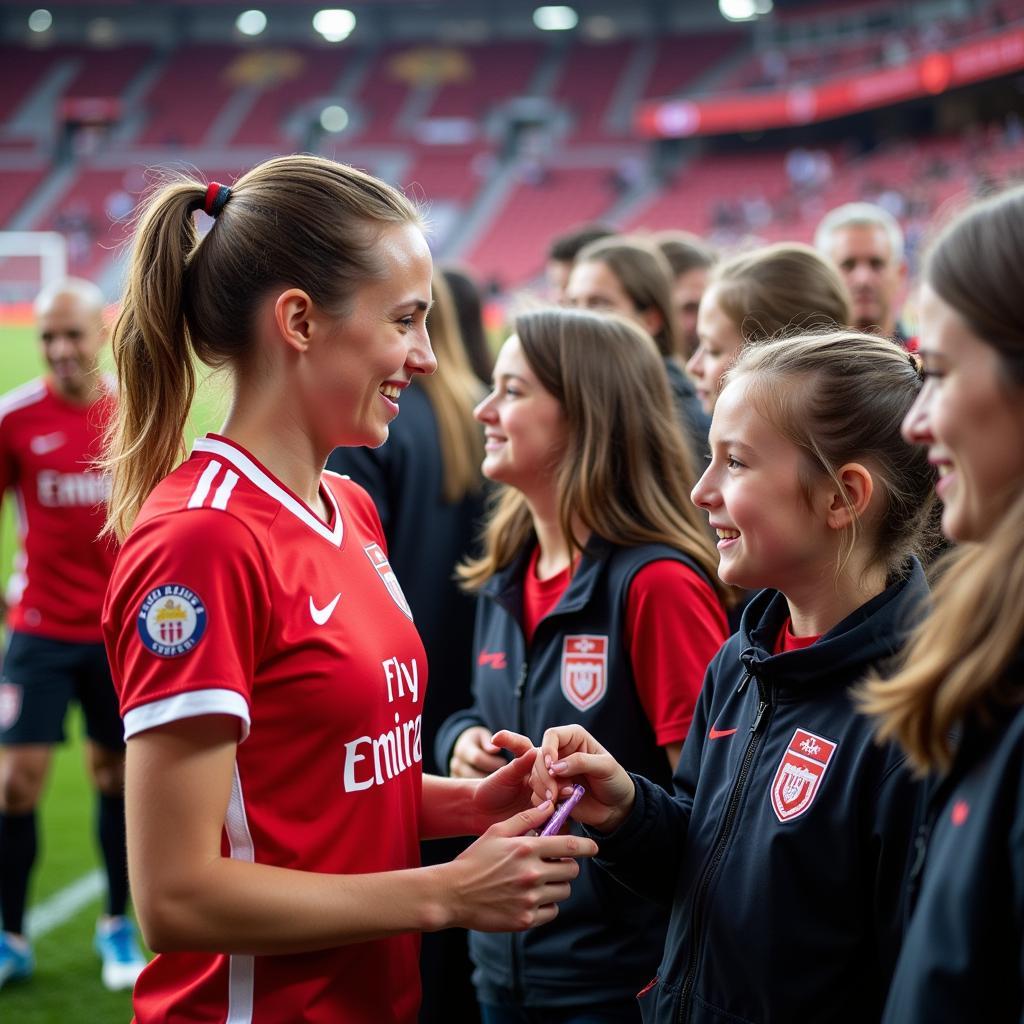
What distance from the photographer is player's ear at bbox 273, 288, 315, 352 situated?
71.9 inches

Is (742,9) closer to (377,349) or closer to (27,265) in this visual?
(27,265)

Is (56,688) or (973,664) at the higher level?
(973,664)

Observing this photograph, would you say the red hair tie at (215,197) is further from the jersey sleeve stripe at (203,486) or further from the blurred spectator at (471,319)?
the blurred spectator at (471,319)

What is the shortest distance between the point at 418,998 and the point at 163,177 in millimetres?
1461

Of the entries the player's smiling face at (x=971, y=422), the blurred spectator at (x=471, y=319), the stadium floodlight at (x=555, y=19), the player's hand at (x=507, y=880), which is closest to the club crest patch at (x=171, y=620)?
the player's hand at (x=507, y=880)

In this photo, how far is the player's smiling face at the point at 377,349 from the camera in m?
1.86

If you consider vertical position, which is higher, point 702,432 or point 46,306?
point 46,306

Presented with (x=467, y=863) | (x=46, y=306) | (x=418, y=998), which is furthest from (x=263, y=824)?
(x=46, y=306)

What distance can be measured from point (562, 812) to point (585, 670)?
2.06ft

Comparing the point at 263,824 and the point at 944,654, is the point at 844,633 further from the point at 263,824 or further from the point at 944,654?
the point at 263,824

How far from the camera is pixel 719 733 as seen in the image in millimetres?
1946

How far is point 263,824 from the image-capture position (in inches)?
66.6

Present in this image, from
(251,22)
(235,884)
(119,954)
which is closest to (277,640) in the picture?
(235,884)

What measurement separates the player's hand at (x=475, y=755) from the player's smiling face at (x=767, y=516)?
30.4 inches
